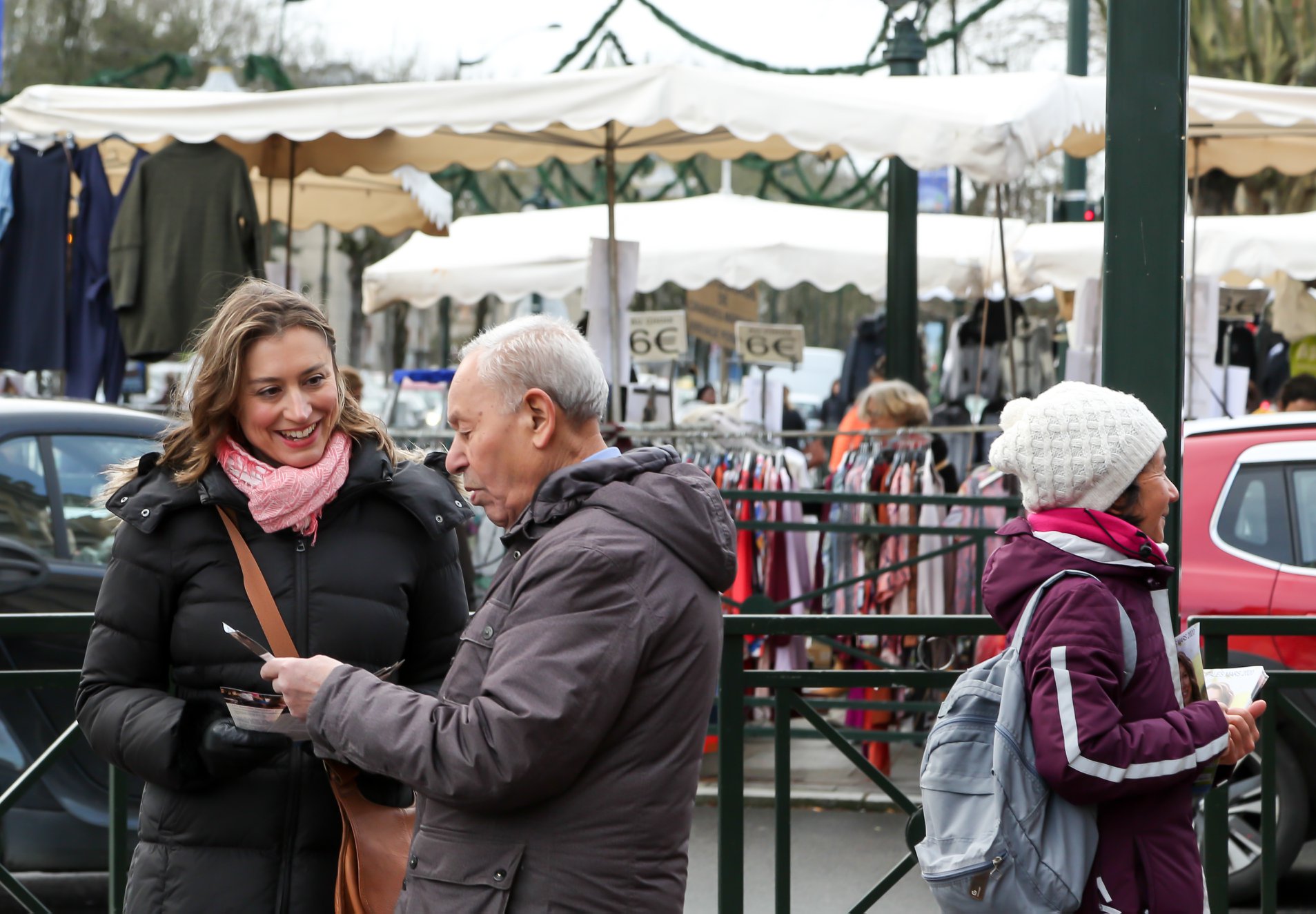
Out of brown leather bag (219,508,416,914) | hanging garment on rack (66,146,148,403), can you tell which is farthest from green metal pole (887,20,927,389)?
brown leather bag (219,508,416,914)

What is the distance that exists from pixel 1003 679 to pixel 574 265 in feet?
32.0

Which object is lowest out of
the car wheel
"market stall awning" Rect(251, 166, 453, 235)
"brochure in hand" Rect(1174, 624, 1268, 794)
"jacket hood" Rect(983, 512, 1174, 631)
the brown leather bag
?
the car wheel

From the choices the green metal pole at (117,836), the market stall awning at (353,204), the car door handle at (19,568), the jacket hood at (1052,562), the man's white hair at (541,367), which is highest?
the market stall awning at (353,204)

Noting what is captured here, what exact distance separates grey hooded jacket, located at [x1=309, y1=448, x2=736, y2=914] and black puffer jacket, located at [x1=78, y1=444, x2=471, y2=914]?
0.38 meters

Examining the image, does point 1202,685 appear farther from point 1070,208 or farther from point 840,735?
point 1070,208

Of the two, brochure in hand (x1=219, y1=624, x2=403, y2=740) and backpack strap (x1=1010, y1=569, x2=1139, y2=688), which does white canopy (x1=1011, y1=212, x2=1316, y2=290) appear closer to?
backpack strap (x1=1010, y1=569, x2=1139, y2=688)

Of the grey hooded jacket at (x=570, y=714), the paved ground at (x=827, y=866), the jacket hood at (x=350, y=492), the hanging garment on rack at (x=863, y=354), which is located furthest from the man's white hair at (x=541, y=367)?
the hanging garment on rack at (x=863, y=354)

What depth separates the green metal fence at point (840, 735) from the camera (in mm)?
3576

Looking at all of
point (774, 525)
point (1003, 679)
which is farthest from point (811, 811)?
point (1003, 679)

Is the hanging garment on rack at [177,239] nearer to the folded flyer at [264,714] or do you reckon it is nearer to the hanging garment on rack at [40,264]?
the hanging garment on rack at [40,264]

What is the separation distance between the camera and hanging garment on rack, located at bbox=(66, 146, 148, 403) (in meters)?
8.26

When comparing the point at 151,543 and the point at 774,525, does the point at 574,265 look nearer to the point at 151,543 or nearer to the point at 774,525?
the point at 774,525

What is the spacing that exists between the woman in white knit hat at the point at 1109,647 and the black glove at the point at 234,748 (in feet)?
3.92

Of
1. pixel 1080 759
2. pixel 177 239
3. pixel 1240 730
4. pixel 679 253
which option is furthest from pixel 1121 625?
pixel 679 253
